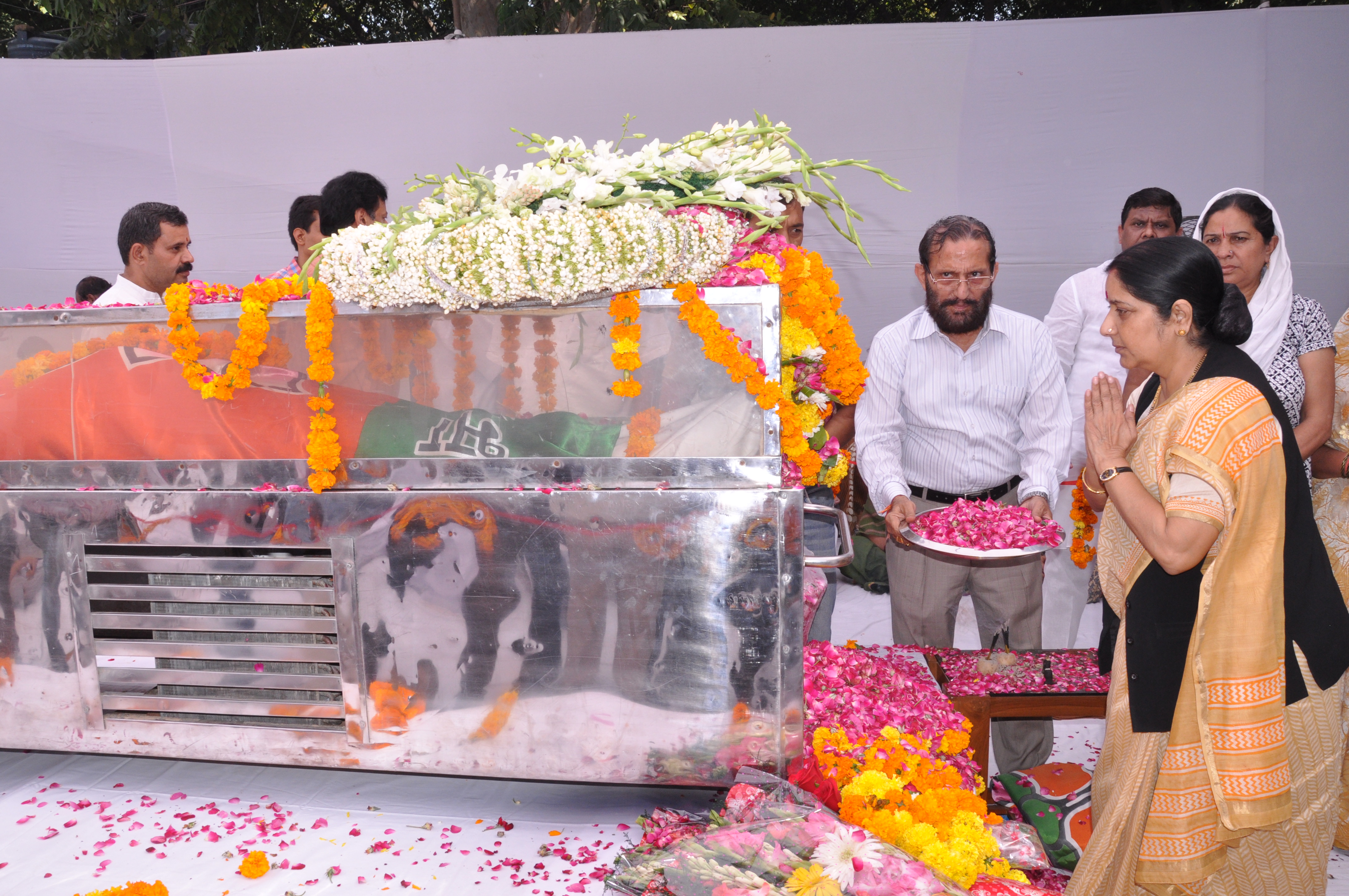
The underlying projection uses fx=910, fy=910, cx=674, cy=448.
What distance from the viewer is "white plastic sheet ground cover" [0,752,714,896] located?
230cm

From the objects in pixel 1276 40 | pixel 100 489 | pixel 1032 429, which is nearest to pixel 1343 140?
pixel 1276 40

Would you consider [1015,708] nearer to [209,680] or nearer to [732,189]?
[732,189]

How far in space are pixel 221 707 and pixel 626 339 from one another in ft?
5.23

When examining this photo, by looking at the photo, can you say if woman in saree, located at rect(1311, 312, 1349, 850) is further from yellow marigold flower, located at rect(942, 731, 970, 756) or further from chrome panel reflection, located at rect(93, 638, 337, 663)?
chrome panel reflection, located at rect(93, 638, 337, 663)

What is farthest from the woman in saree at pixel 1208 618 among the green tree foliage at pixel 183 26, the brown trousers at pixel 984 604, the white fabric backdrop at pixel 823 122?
the green tree foliage at pixel 183 26

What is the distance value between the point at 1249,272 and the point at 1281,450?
138 cm

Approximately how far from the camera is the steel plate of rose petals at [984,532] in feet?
9.36

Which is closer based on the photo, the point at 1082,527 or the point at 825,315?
the point at 825,315

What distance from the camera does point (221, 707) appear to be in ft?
8.54

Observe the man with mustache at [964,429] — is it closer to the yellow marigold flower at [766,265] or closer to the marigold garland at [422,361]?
the yellow marigold flower at [766,265]

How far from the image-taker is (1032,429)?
11.4ft

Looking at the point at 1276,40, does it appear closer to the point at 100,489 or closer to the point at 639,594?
the point at 639,594

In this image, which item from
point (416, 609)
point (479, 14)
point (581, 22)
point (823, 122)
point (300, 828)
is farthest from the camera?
point (479, 14)

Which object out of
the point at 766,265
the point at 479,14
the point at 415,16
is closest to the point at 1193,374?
the point at 766,265
